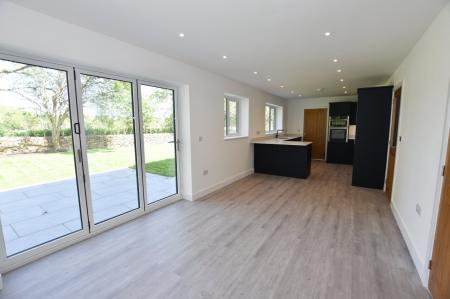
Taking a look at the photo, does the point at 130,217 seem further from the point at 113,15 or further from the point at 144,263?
the point at 113,15

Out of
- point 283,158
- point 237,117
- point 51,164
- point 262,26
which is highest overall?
point 262,26

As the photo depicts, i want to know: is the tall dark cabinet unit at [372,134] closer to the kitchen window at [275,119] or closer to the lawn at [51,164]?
the kitchen window at [275,119]

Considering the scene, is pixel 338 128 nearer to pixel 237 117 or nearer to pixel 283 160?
pixel 283 160

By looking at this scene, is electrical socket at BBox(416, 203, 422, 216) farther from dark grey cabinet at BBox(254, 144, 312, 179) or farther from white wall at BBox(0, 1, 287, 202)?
white wall at BBox(0, 1, 287, 202)

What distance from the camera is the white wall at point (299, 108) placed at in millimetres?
7842

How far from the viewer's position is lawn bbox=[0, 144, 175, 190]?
6.76 ft

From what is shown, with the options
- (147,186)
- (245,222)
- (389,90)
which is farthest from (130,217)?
(389,90)

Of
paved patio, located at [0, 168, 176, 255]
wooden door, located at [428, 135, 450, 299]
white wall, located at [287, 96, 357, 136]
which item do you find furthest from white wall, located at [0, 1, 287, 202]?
wooden door, located at [428, 135, 450, 299]

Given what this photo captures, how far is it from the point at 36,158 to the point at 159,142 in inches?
62.5

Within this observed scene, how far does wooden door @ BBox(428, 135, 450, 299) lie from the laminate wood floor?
19cm

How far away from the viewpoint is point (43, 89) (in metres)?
2.22

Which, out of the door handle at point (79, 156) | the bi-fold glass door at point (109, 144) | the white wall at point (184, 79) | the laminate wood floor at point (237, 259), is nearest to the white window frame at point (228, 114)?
the white wall at point (184, 79)

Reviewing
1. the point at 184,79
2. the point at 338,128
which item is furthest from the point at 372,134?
the point at 184,79

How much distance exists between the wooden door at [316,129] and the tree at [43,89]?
25.3ft
